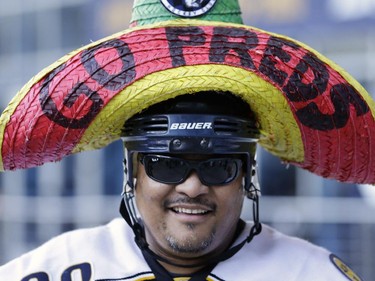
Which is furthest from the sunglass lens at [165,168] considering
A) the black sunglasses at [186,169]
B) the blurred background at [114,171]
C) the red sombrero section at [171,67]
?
the blurred background at [114,171]

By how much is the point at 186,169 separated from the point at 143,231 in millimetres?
420

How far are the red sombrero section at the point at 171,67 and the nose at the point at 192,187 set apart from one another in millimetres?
343

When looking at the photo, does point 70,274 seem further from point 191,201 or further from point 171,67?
point 171,67

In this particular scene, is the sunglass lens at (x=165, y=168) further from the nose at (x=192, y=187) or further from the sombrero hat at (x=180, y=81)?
the sombrero hat at (x=180, y=81)

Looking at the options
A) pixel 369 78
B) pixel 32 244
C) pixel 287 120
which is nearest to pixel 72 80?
pixel 287 120

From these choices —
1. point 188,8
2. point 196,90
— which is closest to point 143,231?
point 196,90

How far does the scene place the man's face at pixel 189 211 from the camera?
8.67ft

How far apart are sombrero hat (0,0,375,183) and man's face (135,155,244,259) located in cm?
28

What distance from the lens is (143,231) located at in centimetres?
294

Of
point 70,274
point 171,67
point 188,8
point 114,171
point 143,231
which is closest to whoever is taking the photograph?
point 171,67

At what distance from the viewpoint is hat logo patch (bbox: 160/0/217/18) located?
8.48 feet

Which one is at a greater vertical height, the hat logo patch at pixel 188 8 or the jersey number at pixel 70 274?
the hat logo patch at pixel 188 8

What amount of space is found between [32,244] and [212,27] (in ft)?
23.0

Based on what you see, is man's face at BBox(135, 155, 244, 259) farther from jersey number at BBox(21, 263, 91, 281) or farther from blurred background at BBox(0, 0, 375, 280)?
blurred background at BBox(0, 0, 375, 280)
